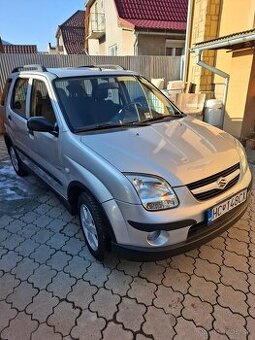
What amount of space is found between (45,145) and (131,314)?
6.38 feet

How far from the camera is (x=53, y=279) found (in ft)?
7.73

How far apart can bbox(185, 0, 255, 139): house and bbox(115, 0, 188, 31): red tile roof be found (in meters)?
4.23

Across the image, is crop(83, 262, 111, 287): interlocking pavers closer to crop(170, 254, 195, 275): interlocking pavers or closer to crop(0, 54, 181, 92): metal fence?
crop(170, 254, 195, 275): interlocking pavers

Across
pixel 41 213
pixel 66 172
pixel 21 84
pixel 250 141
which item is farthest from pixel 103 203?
pixel 250 141

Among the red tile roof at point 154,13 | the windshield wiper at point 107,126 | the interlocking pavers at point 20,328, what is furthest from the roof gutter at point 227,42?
the red tile roof at point 154,13

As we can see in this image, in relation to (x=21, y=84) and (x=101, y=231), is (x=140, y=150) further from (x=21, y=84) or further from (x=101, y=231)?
(x=21, y=84)

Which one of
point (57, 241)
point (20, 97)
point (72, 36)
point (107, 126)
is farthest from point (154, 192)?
point (72, 36)

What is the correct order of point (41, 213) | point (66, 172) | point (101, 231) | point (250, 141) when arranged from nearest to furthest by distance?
point (101, 231)
point (66, 172)
point (41, 213)
point (250, 141)

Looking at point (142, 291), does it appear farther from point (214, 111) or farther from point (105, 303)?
point (214, 111)

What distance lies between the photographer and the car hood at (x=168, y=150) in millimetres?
1988

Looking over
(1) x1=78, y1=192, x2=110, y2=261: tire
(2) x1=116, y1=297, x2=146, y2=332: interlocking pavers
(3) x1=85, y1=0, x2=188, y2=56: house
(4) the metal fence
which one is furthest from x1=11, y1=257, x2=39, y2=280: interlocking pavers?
(3) x1=85, y1=0, x2=188, y2=56: house

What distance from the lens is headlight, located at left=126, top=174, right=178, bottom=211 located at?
1898 mm

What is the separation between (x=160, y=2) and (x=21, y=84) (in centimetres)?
1114

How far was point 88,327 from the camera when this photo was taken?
1.92 m
